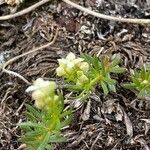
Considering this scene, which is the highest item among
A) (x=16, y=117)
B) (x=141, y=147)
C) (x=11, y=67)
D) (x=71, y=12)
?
(x=71, y=12)

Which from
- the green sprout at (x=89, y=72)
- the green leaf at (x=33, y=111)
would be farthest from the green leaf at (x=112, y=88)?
the green leaf at (x=33, y=111)

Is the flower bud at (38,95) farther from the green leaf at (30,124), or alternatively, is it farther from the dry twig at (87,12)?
the dry twig at (87,12)

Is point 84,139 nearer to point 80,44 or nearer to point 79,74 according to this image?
point 79,74

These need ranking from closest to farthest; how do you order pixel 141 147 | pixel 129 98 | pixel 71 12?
pixel 141 147 → pixel 129 98 → pixel 71 12

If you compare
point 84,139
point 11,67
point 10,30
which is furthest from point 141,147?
point 10,30

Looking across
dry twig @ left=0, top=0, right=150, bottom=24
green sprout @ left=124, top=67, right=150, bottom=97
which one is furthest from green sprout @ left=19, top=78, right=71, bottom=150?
dry twig @ left=0, top=0, right=150, bottom=24

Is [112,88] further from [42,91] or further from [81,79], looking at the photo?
[42,91]

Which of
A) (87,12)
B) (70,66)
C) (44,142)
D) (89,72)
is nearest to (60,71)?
(70,66)
